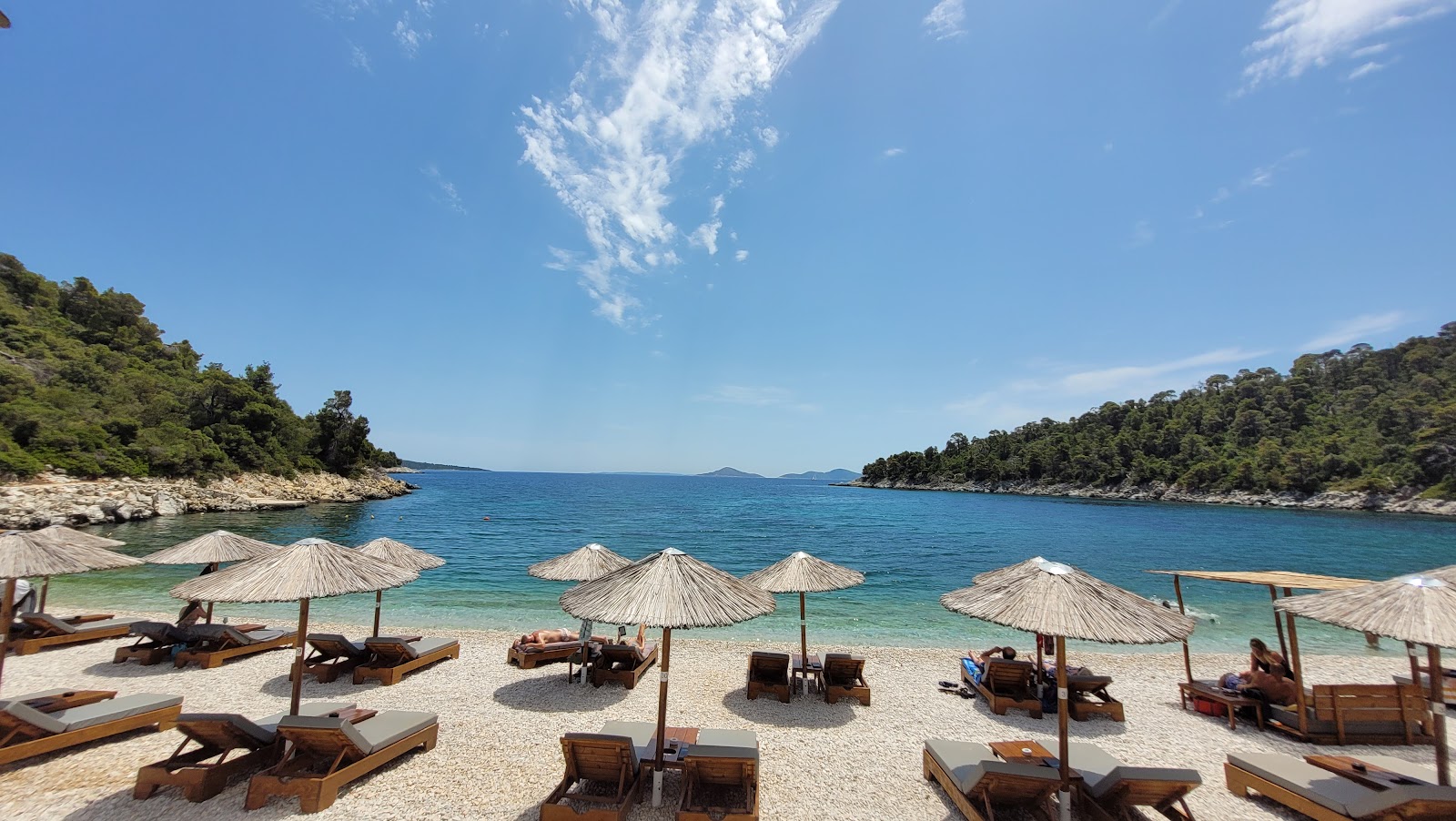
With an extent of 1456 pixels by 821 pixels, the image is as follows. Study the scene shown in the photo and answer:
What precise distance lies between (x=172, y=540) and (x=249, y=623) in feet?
82.0

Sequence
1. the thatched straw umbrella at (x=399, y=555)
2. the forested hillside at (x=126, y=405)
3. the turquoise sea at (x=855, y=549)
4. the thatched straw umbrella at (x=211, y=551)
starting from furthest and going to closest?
the forested hillside at (x=126, y=405), the turquoise sea at (x=855, y=549), the thatched straw umbrella at (x=399, y=555), the thatched straw umbrella at (x=211, y=551)

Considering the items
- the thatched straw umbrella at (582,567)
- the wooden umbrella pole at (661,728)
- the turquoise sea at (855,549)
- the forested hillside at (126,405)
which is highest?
the forested hillside at (126,405)

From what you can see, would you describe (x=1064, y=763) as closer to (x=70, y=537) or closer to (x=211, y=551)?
(x=70, y=537)

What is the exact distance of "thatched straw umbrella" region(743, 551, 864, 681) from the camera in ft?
29.2

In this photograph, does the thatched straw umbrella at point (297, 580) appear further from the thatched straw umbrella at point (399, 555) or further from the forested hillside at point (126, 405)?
the forested hillside at point (126, 405)

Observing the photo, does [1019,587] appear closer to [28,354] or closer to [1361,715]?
[1361,715]

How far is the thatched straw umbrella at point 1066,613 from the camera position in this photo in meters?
5.10

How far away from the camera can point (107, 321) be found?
60.0 m

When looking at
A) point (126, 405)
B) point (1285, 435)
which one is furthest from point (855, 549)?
point (1285, 435)

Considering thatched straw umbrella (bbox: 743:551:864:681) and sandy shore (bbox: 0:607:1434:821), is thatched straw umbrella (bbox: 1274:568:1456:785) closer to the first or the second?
sandy shore (bbox: 0:607:1434:821)

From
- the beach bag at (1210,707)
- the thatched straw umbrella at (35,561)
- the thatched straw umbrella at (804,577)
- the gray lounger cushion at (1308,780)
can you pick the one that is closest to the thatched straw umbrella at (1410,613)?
the gray lounger cushion at (1308,780)

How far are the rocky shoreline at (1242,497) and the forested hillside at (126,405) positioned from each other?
12137 cm

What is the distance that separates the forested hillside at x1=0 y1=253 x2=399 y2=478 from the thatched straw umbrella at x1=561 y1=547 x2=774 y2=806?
146ft

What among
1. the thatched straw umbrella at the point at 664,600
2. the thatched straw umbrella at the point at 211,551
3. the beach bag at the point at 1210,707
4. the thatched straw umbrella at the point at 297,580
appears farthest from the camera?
the thatched straw umbrella at the point at 211,551
